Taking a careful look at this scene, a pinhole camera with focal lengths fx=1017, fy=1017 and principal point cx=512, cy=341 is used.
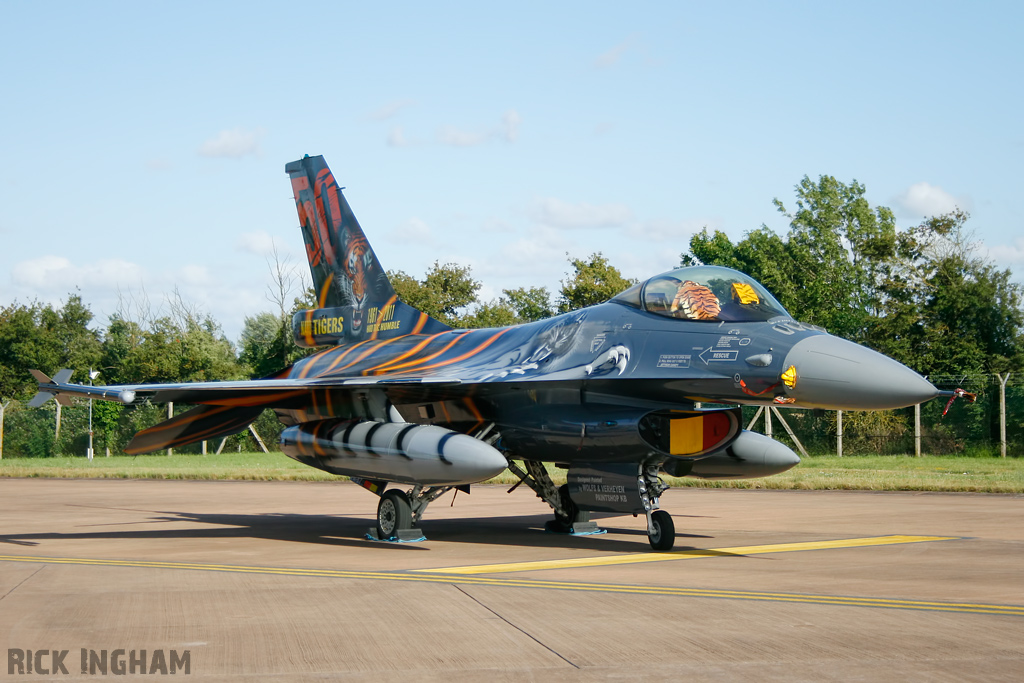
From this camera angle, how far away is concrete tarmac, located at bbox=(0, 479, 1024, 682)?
596 cm

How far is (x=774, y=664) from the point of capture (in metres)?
5.84

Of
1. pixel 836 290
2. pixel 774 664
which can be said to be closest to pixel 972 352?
pixel 836 290

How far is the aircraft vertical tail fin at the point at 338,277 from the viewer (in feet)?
53.1

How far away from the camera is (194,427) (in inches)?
572

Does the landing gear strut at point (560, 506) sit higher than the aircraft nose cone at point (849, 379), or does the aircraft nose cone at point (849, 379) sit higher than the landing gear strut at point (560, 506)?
the aircraft nose cone at point (849, 379)

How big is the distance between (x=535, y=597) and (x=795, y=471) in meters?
17.7

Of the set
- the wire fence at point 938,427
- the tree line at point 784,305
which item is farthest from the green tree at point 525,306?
the wire fence at point 938,427

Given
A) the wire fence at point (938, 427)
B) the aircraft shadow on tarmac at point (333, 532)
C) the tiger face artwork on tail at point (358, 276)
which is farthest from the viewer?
the wire fence at point (938, 427)

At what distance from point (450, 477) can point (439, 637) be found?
4.74 meters

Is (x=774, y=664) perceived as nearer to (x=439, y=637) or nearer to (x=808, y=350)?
(x=439, y=637)

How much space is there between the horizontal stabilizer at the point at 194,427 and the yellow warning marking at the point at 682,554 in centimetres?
563

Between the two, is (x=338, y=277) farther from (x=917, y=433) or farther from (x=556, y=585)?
(x=917, y=433)

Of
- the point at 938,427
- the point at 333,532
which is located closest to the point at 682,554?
the point at 333,532

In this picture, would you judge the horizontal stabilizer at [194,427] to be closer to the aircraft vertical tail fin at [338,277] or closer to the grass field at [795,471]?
the aircraft vertical tail fin at [338,277]
